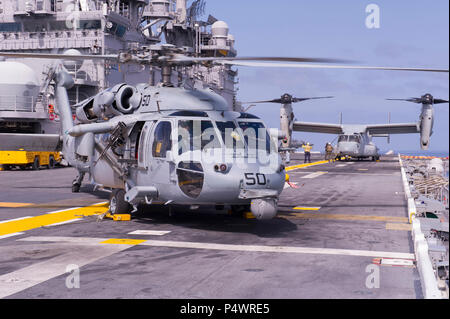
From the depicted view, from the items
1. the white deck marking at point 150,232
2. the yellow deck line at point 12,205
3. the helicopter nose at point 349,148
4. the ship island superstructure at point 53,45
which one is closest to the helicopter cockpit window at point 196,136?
the white deck marking at point 150,232

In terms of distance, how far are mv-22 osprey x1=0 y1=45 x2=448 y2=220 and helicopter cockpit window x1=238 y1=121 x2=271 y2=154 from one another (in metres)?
0.02

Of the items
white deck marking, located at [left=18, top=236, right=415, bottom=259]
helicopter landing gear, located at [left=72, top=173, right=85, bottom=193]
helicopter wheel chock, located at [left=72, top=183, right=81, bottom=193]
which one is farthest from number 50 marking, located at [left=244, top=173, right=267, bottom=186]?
helicopter wheel chock, located at [left=72, top=183, right=81, bottom=193]

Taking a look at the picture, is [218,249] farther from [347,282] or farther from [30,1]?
[30,1]

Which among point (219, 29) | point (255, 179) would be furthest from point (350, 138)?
point (255, 179)

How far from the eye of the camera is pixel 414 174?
1329 inches

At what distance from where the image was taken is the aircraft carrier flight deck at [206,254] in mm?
6758

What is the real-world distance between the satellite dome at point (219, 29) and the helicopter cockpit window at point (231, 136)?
56.9 metres

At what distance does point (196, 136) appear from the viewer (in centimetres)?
1132

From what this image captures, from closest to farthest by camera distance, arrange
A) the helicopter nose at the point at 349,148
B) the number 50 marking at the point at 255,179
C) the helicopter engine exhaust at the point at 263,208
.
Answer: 1. the helicopter engine exhaust at the point at 263,208
2. the number 50 marking at the point at 255,179
3. the helicopter nose at the point at 349,148

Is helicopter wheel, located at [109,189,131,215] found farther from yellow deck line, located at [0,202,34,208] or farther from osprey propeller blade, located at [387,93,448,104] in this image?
osprey propeller blade, located at [387,93,448,104]

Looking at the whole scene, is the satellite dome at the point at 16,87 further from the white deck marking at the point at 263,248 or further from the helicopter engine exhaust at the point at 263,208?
the helicopter engine exhaust at the point at 263,208

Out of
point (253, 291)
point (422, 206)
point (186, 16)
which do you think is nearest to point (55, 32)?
point (186, 16)

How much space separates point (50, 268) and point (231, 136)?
4.91 metres

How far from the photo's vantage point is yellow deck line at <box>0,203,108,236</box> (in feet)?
38.7
